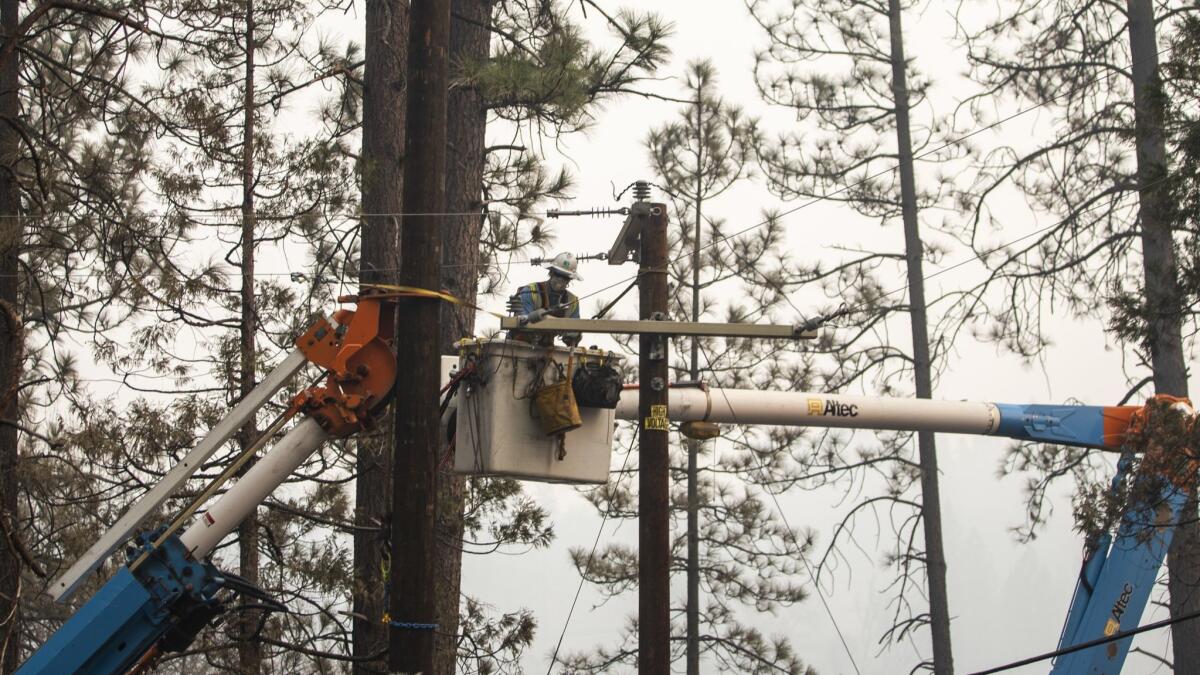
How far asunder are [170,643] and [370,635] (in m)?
4.48

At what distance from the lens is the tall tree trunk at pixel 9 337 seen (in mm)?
9727

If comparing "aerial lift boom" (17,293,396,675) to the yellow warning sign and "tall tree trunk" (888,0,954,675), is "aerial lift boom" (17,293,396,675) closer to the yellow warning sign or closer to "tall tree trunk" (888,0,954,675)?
the yellow warning sign

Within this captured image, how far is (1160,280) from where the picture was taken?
12.9 meters

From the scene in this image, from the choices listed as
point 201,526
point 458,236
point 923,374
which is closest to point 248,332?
point 458,236

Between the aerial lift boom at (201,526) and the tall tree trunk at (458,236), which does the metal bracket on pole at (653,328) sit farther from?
the tall tree trunk at (458,236)

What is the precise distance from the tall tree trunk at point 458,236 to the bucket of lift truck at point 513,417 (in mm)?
2960

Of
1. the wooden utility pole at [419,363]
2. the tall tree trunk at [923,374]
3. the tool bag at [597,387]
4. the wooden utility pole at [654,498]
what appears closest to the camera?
the wooden utility pole at [419,363]

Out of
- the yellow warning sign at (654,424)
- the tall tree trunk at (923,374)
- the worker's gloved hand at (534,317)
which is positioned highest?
the tall tree trunk at (923,374)

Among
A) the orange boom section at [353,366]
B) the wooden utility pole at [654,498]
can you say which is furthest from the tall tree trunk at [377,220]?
the orange boom section at [353,366]

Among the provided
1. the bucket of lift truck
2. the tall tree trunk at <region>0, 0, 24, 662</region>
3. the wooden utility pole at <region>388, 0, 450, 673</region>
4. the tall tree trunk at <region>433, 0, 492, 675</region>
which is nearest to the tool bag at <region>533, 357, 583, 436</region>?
the bucket of lift truck

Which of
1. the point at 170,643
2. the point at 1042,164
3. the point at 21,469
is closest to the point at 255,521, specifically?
the point at 21,469

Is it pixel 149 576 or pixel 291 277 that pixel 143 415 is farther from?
pixel 149 576

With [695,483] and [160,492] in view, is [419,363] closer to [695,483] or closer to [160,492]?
[160,492]

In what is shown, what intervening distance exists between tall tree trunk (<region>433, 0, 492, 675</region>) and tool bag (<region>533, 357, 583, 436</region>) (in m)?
3.19
